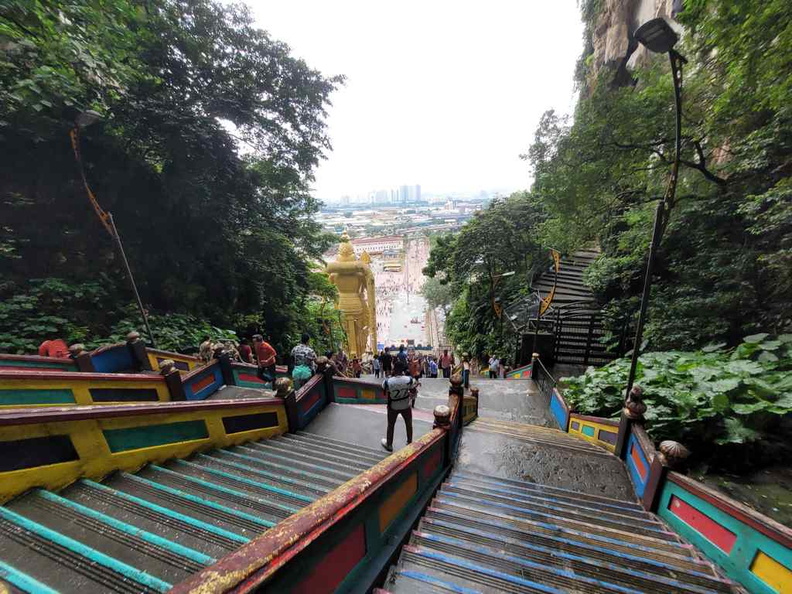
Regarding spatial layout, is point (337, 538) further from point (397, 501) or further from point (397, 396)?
point (397, 396)

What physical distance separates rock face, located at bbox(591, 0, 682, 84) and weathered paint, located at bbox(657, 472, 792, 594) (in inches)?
624

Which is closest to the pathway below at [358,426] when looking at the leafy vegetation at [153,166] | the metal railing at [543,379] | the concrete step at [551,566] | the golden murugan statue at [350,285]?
the concrete step at [551,566]

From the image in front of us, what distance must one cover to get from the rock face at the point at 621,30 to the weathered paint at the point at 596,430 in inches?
568

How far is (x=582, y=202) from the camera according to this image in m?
8.25

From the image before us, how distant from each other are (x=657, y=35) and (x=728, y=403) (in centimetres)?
361

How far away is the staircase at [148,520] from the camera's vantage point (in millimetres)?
1319

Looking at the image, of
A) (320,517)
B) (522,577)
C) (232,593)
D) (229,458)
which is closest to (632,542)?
(522,577)

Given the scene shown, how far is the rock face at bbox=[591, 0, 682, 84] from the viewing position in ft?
40.5

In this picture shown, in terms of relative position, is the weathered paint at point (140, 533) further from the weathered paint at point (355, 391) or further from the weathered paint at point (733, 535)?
the weathered paint at point (355, 391)

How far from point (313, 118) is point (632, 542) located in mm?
11834

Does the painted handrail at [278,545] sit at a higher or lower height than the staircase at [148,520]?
higher

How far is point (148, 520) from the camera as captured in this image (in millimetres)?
1838

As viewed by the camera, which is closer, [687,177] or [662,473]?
A: [662,473]

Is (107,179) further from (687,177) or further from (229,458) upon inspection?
(687,177)
